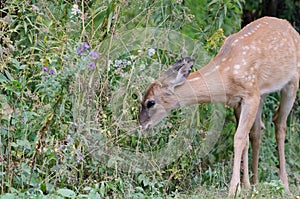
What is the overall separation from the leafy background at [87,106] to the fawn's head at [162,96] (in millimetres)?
94

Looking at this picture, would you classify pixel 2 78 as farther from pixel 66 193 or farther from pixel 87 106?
pixel 66 193

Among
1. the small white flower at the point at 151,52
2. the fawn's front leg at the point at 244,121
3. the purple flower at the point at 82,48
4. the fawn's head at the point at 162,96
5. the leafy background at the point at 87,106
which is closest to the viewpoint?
the leafy background at the point at 87,106

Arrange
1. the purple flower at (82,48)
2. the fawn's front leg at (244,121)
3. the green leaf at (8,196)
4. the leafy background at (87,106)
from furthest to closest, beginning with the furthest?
the fawn's front leg at (244,121) → the purple flower at (82,48) → the leafy background at (87,106) → the green leaf at (8,196)

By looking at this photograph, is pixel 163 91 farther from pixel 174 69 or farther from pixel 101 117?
pixel 101 117

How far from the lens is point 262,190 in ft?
22.1

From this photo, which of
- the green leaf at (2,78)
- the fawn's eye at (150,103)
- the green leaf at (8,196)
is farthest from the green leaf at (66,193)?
the fawn's eye at (150,103)

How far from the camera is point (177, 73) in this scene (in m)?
7.09

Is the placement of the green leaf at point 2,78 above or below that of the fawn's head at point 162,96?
above

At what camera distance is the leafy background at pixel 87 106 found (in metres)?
5.85

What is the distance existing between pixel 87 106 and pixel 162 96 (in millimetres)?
1026

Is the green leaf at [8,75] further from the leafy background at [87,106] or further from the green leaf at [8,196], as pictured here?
the green leaf at [8,196]

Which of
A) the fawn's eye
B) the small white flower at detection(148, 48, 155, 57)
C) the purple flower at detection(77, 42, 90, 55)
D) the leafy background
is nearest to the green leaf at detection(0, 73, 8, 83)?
the leafy background

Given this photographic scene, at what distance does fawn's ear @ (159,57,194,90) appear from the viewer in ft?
22.9

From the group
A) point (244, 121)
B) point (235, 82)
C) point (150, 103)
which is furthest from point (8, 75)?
point (244, 121)
